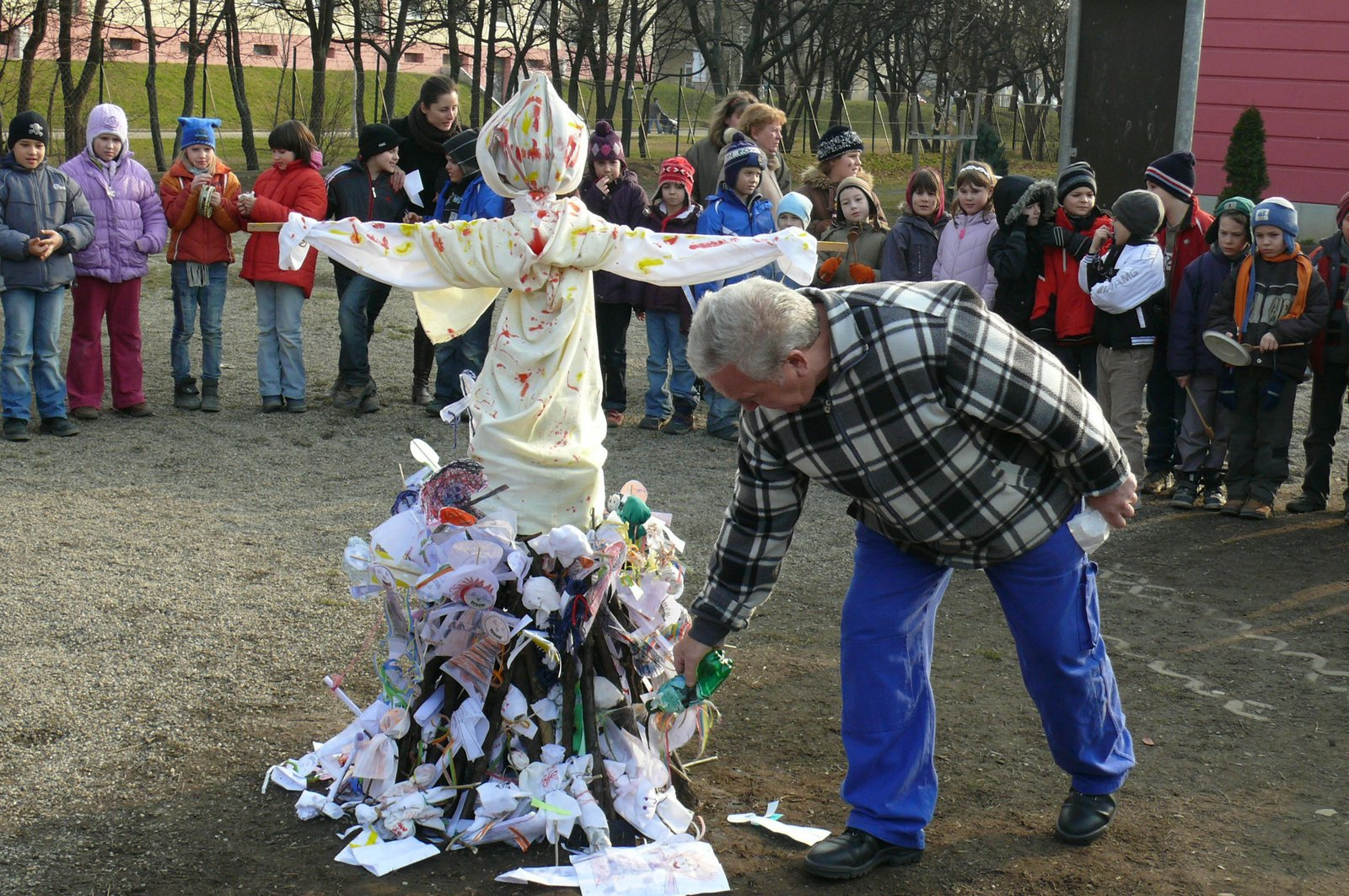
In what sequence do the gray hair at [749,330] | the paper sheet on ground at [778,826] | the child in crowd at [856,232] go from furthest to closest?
the child in crowd at [856,232]
the paper sheet on ground at [778,826]
the gray hair at [749,330]

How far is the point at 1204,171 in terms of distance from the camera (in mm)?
16844

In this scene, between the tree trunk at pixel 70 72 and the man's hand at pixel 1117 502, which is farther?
the tree trunk at pixel 70 72

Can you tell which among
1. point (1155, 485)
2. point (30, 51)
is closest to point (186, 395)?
point (1155, 485)

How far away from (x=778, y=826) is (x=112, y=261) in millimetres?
6161

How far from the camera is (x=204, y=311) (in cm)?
862

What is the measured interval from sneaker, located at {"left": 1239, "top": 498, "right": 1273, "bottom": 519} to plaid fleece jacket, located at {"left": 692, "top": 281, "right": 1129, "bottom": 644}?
4.14 metres

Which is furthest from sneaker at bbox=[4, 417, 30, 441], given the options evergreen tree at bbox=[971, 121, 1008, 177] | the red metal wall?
evergreen tree at bbox=[971, 121, 1008, 177]

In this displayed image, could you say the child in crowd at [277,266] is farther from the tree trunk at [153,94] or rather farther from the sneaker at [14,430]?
the tree trunk at [153,94]

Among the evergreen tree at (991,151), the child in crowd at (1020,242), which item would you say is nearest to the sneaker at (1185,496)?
the child in crowd at (1020,242)

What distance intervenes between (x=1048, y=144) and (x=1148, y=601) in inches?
1131

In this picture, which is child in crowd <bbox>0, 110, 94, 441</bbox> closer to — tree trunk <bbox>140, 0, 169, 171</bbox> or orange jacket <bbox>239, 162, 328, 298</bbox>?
orange jacket <bbox>239, 162, 328, 298</bbox>

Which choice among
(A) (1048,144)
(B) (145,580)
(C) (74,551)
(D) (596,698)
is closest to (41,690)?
(B) (145,580)

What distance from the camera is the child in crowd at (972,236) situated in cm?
763

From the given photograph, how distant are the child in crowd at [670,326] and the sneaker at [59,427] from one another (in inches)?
A: 138
